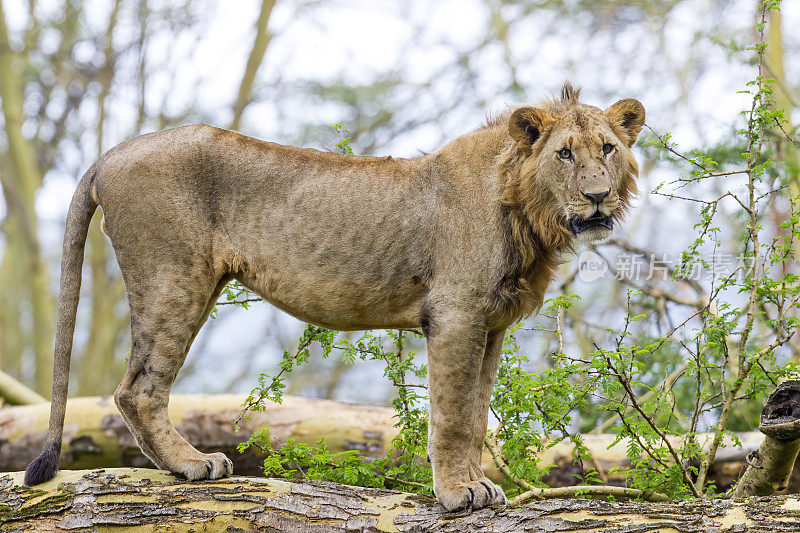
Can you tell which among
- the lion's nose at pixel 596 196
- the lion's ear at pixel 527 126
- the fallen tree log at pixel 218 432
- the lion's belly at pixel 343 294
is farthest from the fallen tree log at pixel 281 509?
the fallen tree log at pixel 218 432

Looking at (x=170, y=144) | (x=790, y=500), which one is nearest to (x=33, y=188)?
(x=170, y=144)

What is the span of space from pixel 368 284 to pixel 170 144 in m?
1.33

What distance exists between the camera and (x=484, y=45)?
17.5 metres

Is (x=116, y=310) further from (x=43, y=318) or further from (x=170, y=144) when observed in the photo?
(x=170, y=144)

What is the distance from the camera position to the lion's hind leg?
4543 millimetres

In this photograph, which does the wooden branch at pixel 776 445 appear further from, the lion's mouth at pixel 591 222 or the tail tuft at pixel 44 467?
the tail tuft at pixel 44 467

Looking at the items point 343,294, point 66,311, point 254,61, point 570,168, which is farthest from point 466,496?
point 254,61

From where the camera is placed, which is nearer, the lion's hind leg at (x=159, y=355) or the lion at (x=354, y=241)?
the lion at (x=354, y=241)

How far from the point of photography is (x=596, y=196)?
407 centimetres

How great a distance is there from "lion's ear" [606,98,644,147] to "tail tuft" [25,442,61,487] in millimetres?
3472

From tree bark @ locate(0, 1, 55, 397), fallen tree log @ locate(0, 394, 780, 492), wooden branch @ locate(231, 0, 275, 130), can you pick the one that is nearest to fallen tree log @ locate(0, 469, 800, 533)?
fallen tree log @ locate(0, 394, 780, 492)

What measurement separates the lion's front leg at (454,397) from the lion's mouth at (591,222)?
2.20 ft

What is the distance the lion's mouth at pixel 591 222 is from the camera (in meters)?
4.14

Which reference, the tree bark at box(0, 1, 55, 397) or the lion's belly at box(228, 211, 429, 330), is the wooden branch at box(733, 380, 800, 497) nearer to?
the lion's belly at box(228, 211, 429, 330)
